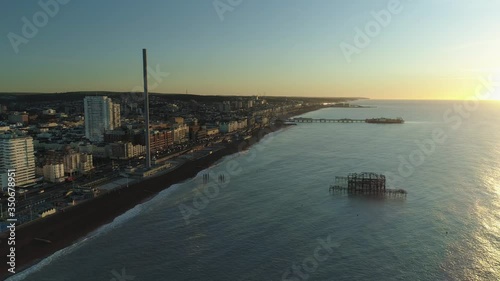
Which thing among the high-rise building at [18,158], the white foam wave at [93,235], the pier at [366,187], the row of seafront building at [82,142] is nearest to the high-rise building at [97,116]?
the row of seafront building at [82,142]

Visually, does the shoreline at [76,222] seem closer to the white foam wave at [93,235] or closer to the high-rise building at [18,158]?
the white foam wave at [93,235]

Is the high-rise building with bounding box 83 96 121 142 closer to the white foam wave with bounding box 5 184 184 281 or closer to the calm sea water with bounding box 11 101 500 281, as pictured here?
the calm sea water with bounding box 11 101 500 281

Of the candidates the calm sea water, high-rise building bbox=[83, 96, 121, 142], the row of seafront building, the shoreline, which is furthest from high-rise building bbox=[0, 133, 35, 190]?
→ high-rise building bbox=[83, 96, 121, 142]

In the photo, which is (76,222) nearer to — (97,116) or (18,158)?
(18,158)

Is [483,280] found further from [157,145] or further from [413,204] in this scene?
[157,145]

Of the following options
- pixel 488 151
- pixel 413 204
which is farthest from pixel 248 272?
pixel 488 151

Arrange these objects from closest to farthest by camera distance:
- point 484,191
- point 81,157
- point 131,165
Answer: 1. point 484,191
2. point 81,157
3. point 131,165
